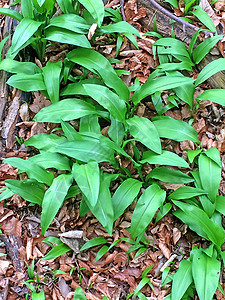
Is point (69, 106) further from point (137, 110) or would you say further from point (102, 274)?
point (102, 274)

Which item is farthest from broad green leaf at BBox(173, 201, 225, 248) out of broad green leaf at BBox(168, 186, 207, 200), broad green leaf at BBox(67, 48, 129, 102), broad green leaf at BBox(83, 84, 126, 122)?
broad green leaf at BBox(67, 48, 129, 102)

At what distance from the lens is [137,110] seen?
2713 mm

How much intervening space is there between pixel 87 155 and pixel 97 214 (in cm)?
43

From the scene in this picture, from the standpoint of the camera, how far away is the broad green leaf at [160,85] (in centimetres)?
241

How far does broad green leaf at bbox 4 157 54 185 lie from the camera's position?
2217mm

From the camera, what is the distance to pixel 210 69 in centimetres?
264

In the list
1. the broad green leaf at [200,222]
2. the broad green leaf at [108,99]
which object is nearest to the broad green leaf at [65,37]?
the broad green leaf at [108,99]

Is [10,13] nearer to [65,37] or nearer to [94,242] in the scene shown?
[65,37]

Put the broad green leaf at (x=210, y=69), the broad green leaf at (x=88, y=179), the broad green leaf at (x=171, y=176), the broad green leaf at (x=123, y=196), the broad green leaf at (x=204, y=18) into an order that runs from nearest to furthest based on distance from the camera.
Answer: the broad green leaf at (x=88, y=179)
the broad green leaf at (x=123, y=196)
the broad green leaf at (x=171, y=176)
the broad green leaf at (x=210, y=69)
the broad green leaf at (x=204, y=18)

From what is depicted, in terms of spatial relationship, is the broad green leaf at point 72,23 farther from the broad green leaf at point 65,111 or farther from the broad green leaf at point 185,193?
the broad green leaf at point 185,193

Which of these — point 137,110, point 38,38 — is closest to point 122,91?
point 137,110

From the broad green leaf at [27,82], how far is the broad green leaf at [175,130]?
3.32 feet

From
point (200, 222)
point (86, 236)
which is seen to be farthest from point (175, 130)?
point (86, 236)

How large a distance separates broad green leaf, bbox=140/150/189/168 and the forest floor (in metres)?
0.20
